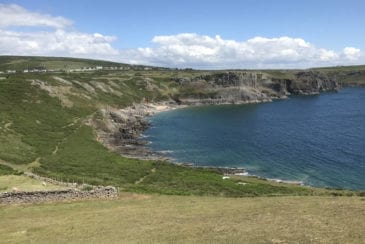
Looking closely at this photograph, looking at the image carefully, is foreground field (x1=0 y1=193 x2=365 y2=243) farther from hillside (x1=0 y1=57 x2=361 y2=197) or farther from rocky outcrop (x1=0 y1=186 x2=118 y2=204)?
hillside (x1=0 y1=57 x2=361 y2=197)

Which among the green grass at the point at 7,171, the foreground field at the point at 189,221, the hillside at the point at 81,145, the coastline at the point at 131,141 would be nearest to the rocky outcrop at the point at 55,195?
the foreground field at the point at 189,221

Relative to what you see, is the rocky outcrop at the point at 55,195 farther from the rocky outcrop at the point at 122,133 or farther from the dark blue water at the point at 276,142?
the rocky outcrop at the point at 122,133

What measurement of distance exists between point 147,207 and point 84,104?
118 meters

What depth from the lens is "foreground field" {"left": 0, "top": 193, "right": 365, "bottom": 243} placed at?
31.9m

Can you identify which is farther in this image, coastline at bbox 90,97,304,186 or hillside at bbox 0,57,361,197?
coastline at bbox 90,97,304,186

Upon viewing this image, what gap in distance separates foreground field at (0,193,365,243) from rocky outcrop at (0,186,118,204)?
1.52 m

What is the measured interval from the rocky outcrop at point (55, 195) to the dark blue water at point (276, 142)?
44438 millimetres

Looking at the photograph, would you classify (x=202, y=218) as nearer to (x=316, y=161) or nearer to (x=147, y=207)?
(x=147, y=207)

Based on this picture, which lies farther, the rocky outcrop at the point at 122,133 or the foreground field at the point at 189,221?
the rocky outcrop at the point at 122,133

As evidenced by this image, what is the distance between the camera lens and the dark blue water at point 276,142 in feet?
298

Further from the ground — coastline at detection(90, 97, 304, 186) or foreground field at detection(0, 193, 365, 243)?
foreground field at detection(0, 193, 365, 243)

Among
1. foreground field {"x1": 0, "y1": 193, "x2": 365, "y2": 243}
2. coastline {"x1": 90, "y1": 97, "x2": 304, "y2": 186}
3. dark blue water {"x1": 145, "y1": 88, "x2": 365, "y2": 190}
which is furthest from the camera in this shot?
coastline {"x1": 90, "y1": 97, "x2": 304, "y2": 186}

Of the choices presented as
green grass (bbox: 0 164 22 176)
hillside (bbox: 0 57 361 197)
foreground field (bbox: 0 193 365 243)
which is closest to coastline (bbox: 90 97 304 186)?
hillside (bbox: 0 57 361 197)

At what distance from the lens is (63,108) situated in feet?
468
